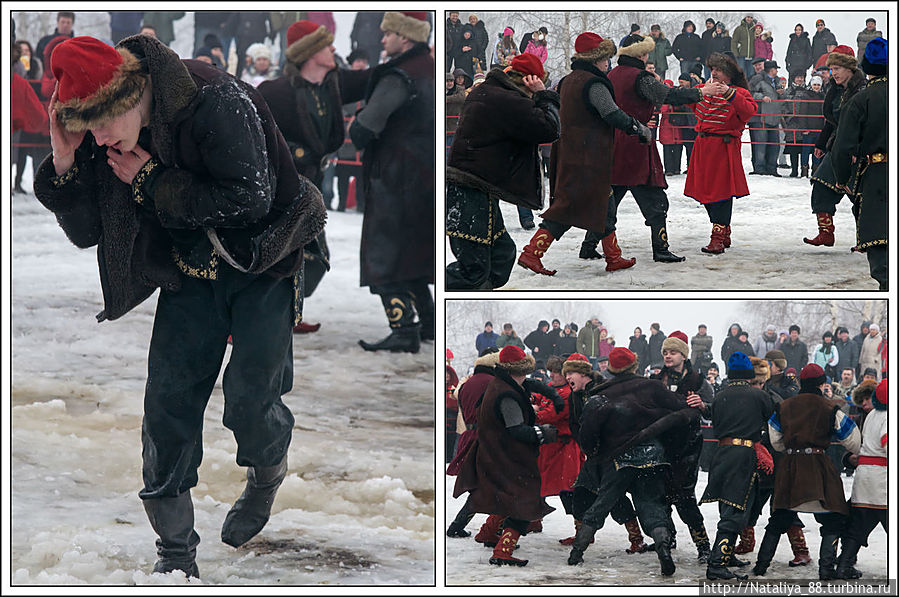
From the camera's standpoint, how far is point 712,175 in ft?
19.2

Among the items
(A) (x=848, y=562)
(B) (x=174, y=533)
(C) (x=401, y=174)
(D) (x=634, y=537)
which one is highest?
(C) (x=401, y=174)

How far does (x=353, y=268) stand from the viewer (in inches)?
225

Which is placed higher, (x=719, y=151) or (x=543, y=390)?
(x=719, y=151)

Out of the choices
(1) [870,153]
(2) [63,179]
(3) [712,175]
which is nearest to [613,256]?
(3) [712,175]

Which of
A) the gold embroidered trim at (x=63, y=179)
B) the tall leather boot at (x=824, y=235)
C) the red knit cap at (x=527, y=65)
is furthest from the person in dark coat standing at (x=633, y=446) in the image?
the gold embroidered trim at (x=63, y=179)

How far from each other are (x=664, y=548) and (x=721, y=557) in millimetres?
264

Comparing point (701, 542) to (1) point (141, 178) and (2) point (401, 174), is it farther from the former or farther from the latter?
(1) point (141, 178)

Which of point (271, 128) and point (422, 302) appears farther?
point (422, 302)

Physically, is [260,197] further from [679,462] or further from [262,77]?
[679,462]

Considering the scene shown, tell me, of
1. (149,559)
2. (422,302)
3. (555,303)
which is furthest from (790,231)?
(149,559)

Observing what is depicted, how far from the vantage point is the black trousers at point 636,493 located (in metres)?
5.52

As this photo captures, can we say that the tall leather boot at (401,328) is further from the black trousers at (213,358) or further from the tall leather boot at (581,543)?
the tall leather boot at (581,543)

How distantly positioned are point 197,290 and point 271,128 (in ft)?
2.21

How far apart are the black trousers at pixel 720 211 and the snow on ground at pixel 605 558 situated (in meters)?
1.16
